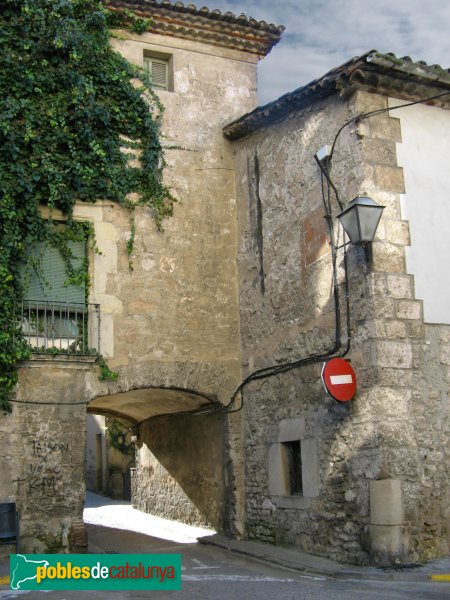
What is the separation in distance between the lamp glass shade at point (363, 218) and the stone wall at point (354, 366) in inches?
13.5

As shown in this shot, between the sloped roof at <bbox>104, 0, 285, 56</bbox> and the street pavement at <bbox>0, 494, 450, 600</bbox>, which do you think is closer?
the street pavement at <bbox>0, 494, 450, 600</bbox>

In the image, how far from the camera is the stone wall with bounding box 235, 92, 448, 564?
8.29 m

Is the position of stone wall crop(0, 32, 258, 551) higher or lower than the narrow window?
higher

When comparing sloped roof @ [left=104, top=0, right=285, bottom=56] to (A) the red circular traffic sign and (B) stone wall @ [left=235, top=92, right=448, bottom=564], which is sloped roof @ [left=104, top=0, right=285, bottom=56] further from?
(A) the red circular traffic sign

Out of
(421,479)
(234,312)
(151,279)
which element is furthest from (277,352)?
(421,479)

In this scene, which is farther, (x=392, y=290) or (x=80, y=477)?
(x=80, y=477)

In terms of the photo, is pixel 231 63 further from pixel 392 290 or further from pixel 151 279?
pixel 392 290

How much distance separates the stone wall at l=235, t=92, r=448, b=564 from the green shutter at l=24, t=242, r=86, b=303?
2.63 metres

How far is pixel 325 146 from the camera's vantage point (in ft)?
31.0

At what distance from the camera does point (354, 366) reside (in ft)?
28.7

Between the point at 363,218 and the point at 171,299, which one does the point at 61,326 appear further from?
the point at 363,218

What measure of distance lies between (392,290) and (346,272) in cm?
62

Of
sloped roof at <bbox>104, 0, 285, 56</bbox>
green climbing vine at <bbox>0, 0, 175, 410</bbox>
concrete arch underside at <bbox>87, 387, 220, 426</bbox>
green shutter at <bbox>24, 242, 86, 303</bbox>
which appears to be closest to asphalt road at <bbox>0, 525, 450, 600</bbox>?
concrete arch underside at <bbox>87, 387, 220, 426</bbox>

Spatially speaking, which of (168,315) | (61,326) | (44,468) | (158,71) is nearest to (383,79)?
(158,71)
